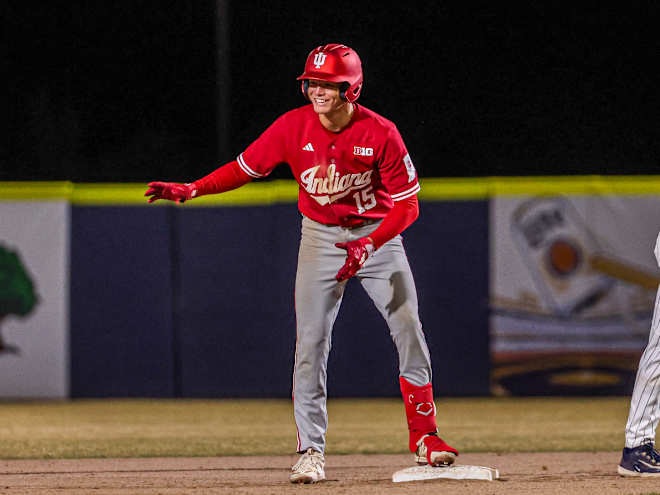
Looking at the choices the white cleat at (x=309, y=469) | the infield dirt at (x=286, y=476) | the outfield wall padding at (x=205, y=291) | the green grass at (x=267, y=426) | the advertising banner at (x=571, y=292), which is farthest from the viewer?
the outfield wall padding at (x=205, y=291)

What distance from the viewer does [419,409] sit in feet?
18.4

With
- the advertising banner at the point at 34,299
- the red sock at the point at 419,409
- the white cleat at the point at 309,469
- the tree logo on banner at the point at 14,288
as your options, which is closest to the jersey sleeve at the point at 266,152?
the red sock at the point at 419,409

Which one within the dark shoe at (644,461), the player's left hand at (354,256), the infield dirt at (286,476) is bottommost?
the infield dirt at (286,476)

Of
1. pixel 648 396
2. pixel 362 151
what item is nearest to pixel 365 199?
pixel 362 151

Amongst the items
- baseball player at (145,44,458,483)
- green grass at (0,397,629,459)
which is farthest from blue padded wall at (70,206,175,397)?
baseball player at (145,44,458,483)

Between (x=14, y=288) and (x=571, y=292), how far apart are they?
17.2ft

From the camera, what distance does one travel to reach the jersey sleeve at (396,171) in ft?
18.2

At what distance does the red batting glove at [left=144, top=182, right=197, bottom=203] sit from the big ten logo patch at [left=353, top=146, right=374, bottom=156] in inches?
34.5

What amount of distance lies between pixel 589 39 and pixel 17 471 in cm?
1583

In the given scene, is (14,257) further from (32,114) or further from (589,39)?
(589,39)

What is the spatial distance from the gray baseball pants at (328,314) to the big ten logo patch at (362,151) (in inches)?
16.4

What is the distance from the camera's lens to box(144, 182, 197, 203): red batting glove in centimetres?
560

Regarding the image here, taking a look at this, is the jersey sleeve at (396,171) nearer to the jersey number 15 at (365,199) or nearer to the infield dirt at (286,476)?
the jersey number 15 at (365,199)

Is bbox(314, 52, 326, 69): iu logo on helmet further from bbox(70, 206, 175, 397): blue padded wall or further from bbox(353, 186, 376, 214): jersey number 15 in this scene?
bbox(70, 206, 175, 397): blue padded wall
